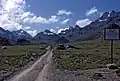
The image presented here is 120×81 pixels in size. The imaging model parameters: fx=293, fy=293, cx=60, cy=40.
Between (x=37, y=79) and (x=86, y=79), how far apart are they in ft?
16.5

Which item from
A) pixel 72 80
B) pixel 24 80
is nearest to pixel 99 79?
pixel 72 80

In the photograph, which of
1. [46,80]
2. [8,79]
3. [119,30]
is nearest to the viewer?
[46,80]

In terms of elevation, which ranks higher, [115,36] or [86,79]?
[115,36]

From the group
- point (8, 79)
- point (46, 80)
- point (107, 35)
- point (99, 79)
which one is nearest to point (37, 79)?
point (46, 80)

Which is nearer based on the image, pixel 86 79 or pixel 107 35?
pixel 86 79

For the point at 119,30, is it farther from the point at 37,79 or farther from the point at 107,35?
the point at 37,79

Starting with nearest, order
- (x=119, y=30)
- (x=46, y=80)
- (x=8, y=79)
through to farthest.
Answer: (x=46, y=80) < (x=8, y=79) < (x=119, y=30)

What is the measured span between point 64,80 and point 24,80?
402 centimetres

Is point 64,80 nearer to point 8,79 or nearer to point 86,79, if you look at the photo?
point 86,79

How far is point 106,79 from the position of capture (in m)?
29.2

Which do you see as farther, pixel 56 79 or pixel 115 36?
pixel 115 36

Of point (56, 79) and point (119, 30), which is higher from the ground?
point (119, 30)

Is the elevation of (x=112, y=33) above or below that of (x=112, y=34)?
above

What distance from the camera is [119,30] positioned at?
44.9 m
